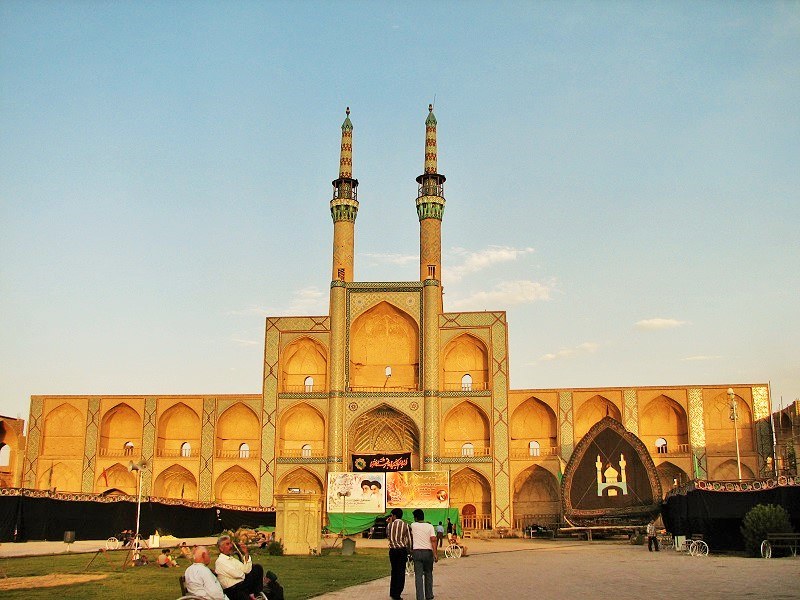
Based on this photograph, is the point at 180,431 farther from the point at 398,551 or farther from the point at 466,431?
the point at 398,551

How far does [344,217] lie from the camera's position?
4281cm

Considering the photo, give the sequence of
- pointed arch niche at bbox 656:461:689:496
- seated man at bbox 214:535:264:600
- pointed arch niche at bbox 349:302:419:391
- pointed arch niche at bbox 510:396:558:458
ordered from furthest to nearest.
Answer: pointed arch niche at bbox 349:302:419:391, pointed arch niche at bbox 510:396:558:458, pointed arch niche at bbox 656:461:689:496, seated man at bbox 214:535:264:600

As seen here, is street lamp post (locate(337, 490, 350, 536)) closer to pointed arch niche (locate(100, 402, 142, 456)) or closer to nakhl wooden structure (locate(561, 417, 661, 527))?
nakhl wooden structure (locate(561, 417, 661, 527))

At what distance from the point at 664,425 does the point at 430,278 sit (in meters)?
13.3

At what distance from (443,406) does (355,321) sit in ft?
19.6

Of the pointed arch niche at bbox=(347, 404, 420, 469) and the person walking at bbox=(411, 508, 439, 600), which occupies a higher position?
the pointed arch niche at bbox=(347, 404, 420, 469)

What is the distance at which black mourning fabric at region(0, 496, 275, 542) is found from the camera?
84.9 ft

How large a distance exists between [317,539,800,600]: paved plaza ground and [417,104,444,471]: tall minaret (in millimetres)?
19791

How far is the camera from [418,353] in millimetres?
41344

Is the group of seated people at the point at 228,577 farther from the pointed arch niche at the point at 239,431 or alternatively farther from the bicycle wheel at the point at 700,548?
the pointed arch niche at the point at 239,431

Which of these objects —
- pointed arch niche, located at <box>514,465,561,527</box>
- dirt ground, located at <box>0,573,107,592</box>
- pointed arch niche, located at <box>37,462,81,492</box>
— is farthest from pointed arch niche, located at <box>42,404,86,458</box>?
dirt ground, located at <box>0,573,107,592</box>

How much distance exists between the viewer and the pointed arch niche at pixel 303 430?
→ 42.1 meters

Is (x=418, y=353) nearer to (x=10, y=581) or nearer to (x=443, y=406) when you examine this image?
(x=443, y=406)

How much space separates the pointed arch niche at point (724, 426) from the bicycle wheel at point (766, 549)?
22.1 meters
